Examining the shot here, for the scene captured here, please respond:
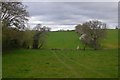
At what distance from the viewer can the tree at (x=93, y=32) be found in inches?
3223

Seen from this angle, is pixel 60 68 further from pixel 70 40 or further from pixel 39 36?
pixel 70 40

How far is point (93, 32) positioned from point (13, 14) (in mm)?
37040

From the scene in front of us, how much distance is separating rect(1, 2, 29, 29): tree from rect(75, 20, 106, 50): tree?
32252mm

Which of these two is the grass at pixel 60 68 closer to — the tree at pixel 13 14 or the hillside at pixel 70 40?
the tree at pixel 13 14

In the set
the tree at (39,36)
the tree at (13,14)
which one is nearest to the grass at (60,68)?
the tree at (13,14)

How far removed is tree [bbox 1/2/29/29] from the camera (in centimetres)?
5000

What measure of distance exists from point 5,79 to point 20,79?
3.65 ft

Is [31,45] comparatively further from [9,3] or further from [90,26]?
[9,3]

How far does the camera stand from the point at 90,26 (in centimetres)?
Result: 8612

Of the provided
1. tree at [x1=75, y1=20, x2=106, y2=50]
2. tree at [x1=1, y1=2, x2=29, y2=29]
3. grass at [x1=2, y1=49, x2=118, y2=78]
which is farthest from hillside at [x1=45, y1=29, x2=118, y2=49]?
grass at [x1=2, y1=49, x2=118, y2=78]

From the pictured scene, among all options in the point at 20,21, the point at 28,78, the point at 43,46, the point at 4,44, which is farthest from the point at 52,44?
the point at 28,78

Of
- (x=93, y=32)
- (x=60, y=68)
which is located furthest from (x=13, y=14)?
(x=93, y=32)

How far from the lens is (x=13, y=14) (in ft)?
167

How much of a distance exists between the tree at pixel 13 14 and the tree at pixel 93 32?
32.3 meters
